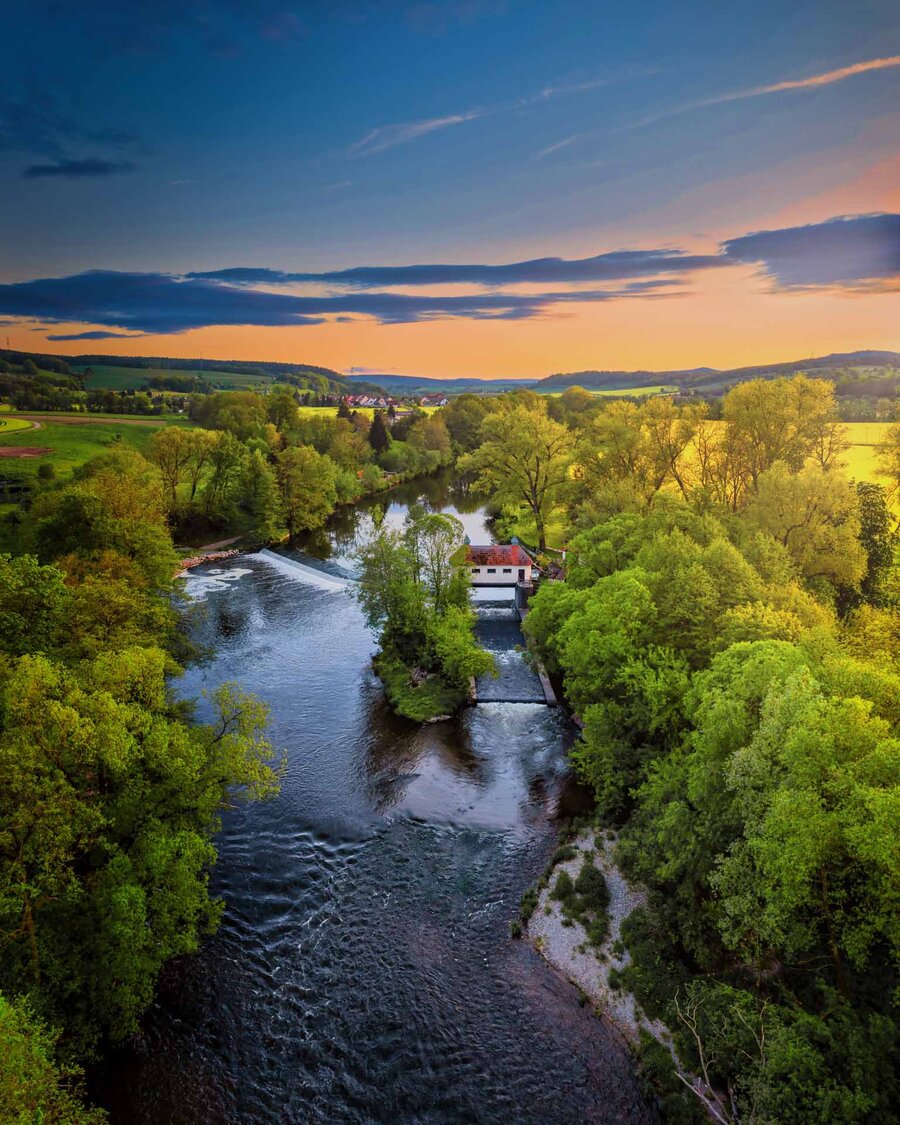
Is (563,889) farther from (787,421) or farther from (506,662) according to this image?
(787,421)

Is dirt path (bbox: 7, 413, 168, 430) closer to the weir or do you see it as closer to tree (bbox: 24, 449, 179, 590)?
tree (bbox: 24, 449, 179, 590)

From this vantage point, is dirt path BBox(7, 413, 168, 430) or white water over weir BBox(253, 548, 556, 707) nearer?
white water over weir BBox(253, 548, 556, 707)

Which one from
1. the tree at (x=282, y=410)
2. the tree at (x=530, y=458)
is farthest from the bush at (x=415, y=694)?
the tree at (x=282, y=410)

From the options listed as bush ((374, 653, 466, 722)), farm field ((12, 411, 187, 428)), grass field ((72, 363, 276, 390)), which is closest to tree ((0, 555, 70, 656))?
bush ((374, 653, 466, 722))

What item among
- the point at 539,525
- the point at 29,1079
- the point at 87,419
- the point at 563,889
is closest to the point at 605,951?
the point at 563,889

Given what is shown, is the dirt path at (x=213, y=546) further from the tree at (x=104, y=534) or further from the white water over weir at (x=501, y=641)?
the tree at (x=104, y=534)
